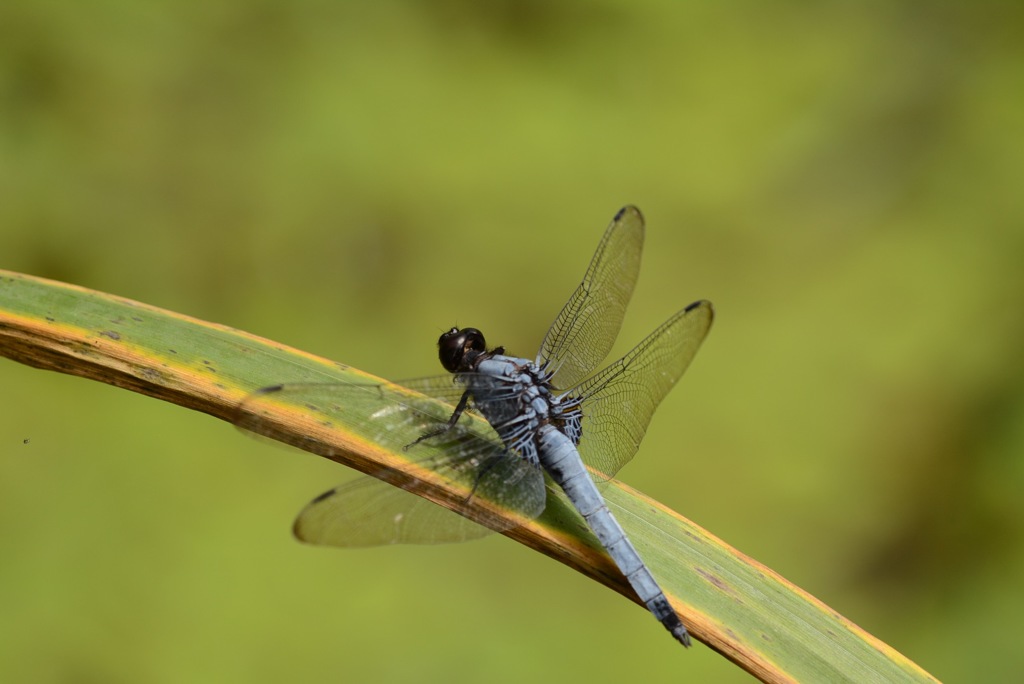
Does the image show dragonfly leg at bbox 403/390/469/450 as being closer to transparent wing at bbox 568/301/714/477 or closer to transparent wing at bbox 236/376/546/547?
transparent wing at bbox 236/376/546/547

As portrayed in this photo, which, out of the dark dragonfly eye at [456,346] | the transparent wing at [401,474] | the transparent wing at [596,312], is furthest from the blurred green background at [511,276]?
the transparent wing at [401,474]

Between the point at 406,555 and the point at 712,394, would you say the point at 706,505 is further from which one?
the point at 406,555

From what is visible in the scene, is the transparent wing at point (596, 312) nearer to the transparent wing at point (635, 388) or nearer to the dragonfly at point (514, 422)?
the dragonfly at point (514, 422)

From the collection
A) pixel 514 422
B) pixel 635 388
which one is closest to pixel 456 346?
pixel 514 422

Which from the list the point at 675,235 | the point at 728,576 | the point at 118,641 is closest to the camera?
the point at 728,576

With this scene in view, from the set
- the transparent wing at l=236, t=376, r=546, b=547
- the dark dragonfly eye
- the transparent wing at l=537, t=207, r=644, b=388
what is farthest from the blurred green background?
the transparent wing at l=236, t=376, r=546, b=547

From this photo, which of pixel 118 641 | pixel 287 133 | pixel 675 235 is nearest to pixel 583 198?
pixel 675 235

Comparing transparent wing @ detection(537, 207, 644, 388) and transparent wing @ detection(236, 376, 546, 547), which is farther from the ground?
transparent wing @ detection(537, 207, 644, 388)

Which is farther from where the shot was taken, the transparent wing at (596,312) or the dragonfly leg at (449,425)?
the transparent wing at (596,312)
